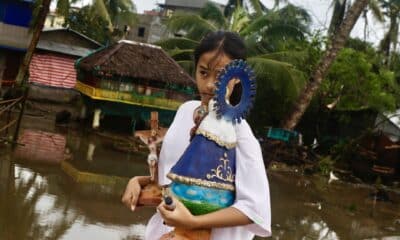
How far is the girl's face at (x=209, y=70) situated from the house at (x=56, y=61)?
849 inches

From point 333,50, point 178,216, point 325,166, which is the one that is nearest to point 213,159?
point 178,216

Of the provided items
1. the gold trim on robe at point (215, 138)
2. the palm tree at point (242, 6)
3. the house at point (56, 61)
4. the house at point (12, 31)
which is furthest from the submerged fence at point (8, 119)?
the palm tree at point (242, 6)

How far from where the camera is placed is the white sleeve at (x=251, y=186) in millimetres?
1494

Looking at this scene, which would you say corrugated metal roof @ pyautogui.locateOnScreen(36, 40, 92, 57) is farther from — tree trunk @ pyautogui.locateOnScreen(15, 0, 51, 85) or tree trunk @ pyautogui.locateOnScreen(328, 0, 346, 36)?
tree trunk @ pyautogui.locateOnScreen(328, 0, 346, 36)

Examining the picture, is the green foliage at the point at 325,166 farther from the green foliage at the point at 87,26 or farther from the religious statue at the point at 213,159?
the green foliage at the point at 87,26

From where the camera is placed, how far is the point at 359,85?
1827cm

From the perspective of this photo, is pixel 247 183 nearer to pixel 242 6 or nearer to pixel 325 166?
pixel 325 166

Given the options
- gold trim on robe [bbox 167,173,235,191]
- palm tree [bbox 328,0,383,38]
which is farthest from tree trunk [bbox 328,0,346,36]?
gold trim on robe [bbox 167,173,235,191]

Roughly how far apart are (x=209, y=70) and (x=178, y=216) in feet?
1.45

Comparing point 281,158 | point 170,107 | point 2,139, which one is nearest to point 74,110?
point 170,107

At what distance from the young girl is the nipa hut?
572 inches

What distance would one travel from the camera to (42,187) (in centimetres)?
825

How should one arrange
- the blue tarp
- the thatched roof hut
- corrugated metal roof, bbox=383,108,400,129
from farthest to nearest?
the blue tarp → corrugated metal roof, bbox=383,108,400,129 → the thatched roof hut

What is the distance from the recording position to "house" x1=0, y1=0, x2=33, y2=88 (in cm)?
2119
